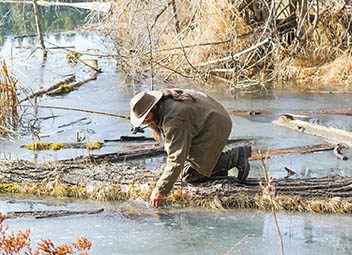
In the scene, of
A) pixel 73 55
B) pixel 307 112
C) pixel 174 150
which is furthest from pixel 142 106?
pixel 73 55

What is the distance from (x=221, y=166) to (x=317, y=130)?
2499 mm

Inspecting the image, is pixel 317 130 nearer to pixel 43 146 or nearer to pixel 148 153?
pixel 148 153

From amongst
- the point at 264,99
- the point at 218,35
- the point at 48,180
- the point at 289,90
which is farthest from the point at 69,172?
the point at 218,35

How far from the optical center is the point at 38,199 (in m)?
5.65

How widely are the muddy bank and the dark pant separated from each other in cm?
7

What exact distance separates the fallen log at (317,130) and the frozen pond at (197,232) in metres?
2.41

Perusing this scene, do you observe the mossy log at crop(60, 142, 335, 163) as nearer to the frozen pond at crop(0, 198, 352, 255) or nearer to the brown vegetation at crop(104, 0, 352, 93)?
the frozen pond at crop(0, 198, 352, 255)

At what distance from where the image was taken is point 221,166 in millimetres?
5461

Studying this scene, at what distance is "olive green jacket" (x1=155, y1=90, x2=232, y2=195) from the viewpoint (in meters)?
4.70

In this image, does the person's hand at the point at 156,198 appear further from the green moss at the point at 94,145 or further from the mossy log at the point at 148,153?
the green moss at the point at 94,145

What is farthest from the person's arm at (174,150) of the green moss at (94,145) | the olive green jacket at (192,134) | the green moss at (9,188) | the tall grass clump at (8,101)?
the tall grass clump at (8,101)

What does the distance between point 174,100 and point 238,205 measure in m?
1.00

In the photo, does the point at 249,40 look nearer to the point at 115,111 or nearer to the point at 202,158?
the point at 115,111

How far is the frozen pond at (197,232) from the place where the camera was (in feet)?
14.1
